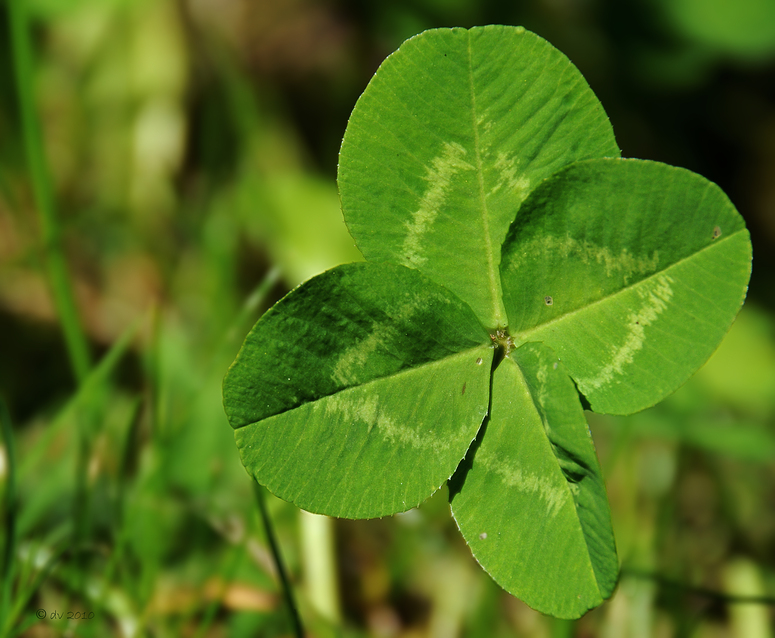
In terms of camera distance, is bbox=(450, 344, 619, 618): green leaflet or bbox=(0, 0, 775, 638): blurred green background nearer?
bbox=(450, 344, 619, 618): green leaflet

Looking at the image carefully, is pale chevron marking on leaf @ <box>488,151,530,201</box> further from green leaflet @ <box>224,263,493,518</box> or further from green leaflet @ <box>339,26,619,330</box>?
green leaflet @ <box>224,263,493,518</box>

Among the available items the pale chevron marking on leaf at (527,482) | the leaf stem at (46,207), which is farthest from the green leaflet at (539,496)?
the leaf stem at (46,207)

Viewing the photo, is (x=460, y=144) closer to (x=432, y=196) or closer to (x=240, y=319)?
(x=432, y=196)

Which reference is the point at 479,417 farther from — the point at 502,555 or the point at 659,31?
the point at 659,31

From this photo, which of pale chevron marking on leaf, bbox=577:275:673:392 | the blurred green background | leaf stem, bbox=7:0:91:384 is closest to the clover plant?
pale chevron marking on leaf, bbox=577:275:673:392

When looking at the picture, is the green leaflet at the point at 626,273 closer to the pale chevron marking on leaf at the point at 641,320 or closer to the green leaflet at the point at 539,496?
the pale chevron marking on leaf at the point at 641,320

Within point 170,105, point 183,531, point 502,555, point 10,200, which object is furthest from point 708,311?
point 170,105
